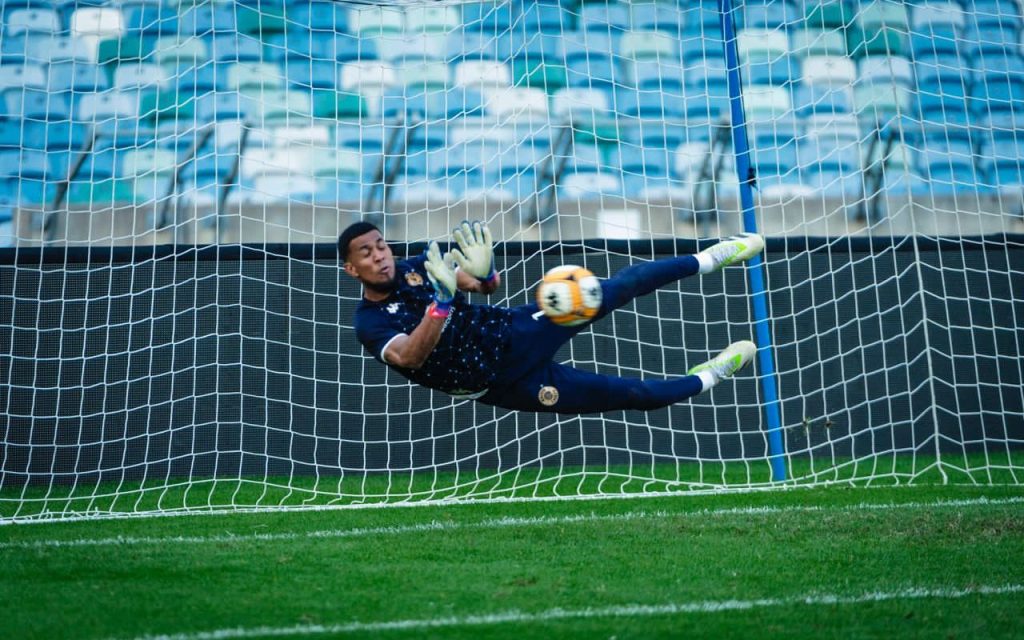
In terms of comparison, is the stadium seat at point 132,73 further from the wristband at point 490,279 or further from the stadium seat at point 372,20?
the wristband at point 490,279

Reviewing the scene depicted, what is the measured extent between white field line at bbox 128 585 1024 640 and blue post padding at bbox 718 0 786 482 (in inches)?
139

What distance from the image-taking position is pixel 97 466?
8.67 metres

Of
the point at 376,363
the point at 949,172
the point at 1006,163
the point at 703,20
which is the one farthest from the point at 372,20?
the point at 1006,163

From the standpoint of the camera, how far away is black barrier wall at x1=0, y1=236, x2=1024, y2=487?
866 cm

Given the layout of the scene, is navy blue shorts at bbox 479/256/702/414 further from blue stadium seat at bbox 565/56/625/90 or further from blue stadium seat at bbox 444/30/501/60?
blue stadium seat at bbox 565/56/625/90

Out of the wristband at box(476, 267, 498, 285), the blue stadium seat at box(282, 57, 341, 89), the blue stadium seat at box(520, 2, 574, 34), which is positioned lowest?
the wristband at box(476, 267, 498, 285)

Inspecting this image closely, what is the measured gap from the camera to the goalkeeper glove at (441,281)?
480 cm

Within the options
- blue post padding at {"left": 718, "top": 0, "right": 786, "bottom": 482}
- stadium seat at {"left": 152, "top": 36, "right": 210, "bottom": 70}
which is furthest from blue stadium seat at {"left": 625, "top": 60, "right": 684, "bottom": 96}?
stadium seat at {"left": 152, "top": 36, "right": 210, "bottom": 70}

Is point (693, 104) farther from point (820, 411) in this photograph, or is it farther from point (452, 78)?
point (820, 411)

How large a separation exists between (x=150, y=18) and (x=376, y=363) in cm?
390

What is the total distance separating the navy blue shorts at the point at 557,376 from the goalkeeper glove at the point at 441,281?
666 millimetres

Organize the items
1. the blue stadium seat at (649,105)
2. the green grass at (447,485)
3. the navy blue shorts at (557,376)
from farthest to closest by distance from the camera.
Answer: the blue stadium seat at (649,105)
the green grass at (447,485)
the navy blue shorts at (557,376)

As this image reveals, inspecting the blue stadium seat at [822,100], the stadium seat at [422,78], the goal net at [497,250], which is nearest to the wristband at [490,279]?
the goal net at [497,250]

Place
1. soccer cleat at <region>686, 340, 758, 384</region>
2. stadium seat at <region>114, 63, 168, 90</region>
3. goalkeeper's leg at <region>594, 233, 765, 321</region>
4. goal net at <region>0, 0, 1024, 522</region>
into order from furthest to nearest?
1. stadium seat at <region>114, 63, 168, 90</region>
2. goal net at <region>0, 0, 1024, 522</region>
3. soccer cleat at <region>686, 340, 758, 384</region>
4. goalkeeper's leg at <region>594, 233, 765, 321</region>
